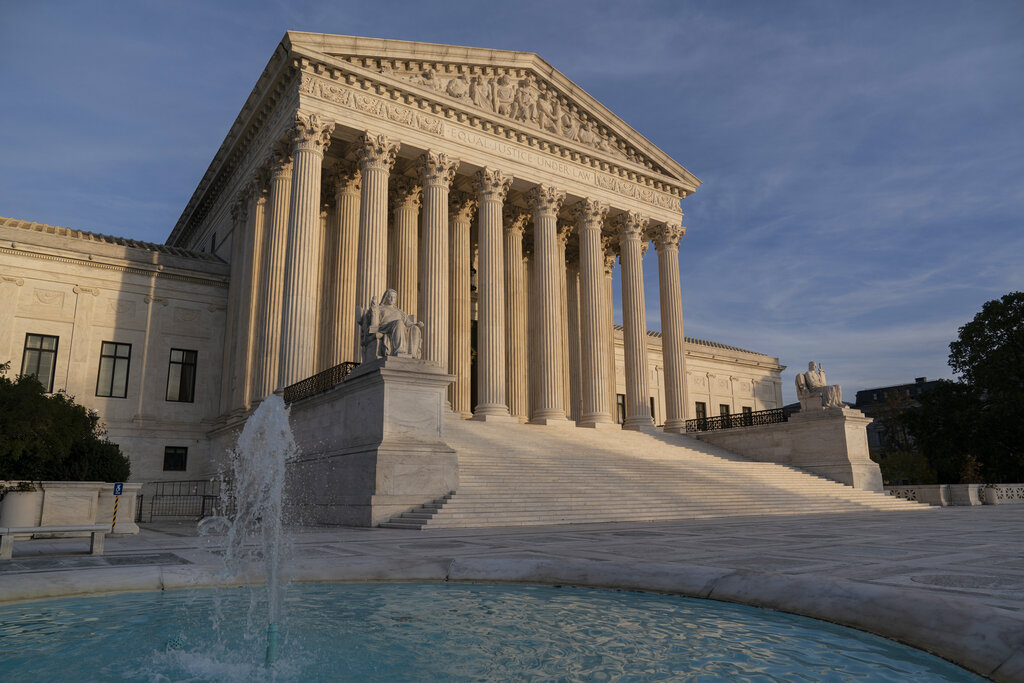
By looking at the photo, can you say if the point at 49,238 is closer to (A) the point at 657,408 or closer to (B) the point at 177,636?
(B) the point at 177,636

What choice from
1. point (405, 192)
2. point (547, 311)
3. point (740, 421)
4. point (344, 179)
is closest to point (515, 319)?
point (547, 311)

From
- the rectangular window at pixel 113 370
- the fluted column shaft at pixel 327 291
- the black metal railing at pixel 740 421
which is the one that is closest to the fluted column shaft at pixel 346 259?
the fluted column shaft at pixel 327 291

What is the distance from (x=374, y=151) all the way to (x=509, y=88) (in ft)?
29.6

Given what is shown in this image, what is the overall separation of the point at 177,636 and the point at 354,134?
25.4 meters

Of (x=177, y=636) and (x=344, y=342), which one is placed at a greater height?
(x=344, y=342)

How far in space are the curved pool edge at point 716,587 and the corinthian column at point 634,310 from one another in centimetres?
2734

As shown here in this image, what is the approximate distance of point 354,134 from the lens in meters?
28.2

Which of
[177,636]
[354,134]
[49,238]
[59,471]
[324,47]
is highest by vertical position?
[324,47]

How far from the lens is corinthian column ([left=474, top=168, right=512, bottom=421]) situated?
29.2 metres

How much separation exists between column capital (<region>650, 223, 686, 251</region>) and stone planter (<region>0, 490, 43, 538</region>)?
31.4 meters

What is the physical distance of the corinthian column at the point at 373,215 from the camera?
87.8 ft

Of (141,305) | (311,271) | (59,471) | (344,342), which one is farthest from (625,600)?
(141,305)

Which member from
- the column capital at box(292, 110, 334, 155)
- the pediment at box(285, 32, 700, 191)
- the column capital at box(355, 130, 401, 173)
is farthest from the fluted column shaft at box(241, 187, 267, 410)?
the pediment at box(285, 32, 700, 191)

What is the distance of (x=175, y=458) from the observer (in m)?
30.7
